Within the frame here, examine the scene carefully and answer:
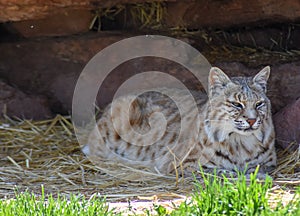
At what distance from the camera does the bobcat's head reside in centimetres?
561

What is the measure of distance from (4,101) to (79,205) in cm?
358

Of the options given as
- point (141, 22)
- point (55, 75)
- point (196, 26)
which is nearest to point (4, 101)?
point (55, 75)

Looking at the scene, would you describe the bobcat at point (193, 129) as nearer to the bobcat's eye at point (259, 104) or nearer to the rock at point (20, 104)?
the bobcat's eye at point (259, 104)

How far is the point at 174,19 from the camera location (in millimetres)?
Result: 7426

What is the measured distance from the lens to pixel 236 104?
5.70m

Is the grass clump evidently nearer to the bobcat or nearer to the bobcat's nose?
the bobcat

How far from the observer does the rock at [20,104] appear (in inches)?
296

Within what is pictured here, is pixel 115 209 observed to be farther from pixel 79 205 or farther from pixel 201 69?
pixel 201 69

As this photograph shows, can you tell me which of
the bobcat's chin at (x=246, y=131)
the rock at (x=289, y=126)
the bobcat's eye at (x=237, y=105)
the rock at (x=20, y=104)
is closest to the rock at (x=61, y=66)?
the rock at (x=20, y=104)

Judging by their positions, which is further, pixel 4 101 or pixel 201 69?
pixel 4 101

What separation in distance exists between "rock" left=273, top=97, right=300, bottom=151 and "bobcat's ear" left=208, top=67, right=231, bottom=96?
74 centimetres

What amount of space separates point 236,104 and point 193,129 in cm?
54

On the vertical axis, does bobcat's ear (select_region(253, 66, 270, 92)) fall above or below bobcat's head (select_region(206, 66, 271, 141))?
above

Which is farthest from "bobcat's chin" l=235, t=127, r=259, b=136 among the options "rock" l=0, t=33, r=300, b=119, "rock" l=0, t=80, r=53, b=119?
"rock" l=0, t=80, r=53, b=119
